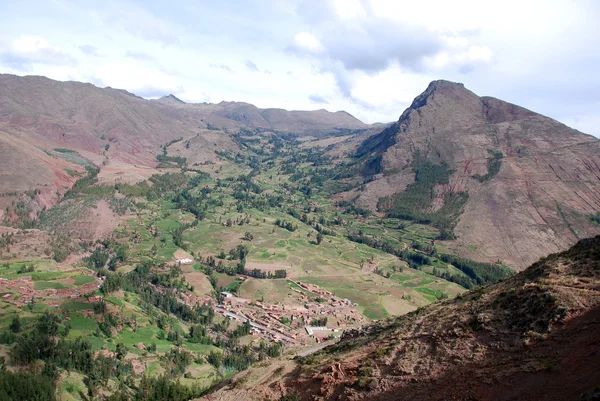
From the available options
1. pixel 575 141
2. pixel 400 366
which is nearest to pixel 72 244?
pixel 400 366

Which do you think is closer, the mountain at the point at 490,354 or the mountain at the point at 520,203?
the mountain at the point at 490,354

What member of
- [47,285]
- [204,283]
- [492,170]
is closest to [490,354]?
[204,283]

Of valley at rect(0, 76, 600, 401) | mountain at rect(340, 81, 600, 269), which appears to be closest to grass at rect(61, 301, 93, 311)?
valley at rect(0, 76, 600, 401)

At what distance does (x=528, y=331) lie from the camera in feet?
83.9

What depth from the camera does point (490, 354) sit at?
2597cm

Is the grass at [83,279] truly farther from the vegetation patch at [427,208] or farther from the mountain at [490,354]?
the vegetation patch at [427,208]

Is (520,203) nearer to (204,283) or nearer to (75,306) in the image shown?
(204,283)

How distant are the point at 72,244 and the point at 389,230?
12611cm

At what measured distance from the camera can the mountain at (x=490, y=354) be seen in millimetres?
22266

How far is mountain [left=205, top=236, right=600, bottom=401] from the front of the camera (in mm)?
22266

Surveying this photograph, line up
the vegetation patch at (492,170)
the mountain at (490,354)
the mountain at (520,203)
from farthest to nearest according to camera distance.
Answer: the vegetation patch at (492,170)
the mountain at (520,203)
the mountain at (490,354)

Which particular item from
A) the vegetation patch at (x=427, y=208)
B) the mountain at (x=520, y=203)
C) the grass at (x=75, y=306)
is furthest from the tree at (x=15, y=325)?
the vegetation patch at (x=427, y=208)

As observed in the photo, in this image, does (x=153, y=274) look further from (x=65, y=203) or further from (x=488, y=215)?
(x=488, y=215)

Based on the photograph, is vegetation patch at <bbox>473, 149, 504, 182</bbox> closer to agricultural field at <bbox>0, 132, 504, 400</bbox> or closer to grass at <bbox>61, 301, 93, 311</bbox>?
agricultural field at <bbox>0, 132, 504, 400</bbox>
